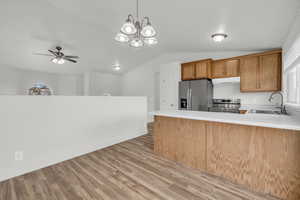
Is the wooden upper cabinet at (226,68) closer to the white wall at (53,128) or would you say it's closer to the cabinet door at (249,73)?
the cabinet door at (249,73)

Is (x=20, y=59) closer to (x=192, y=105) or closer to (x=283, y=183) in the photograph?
(x=192, y=105)

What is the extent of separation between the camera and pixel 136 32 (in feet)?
5.95

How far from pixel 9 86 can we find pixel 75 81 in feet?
7.65

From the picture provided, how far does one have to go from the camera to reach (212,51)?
4.05m

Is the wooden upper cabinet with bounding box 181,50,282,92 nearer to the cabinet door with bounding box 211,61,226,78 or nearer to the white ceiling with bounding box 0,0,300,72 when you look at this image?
the cabinet door with bounding box 211,61,226,78

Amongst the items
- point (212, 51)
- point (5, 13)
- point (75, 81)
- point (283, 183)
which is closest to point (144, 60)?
point (212, 51)

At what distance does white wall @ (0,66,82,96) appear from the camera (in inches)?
191

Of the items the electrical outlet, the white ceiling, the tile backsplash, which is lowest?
the electrical outlet

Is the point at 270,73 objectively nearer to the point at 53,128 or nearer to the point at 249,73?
the point at 249,73

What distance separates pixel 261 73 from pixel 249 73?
236 mm

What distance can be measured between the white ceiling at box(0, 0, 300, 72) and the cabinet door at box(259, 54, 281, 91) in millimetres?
297

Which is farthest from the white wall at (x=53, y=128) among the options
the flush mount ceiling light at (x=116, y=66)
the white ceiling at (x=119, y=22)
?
the flush mount ceiling light at (x=116, y=66)

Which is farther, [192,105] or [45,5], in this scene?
[192,105]

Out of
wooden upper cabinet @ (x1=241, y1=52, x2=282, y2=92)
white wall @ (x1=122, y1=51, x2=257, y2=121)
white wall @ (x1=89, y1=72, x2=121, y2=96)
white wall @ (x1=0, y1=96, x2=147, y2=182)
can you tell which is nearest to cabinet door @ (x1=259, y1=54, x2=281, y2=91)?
wooden upper cabinet @ (x1=241, y1=52, x2=282, y2=92)
